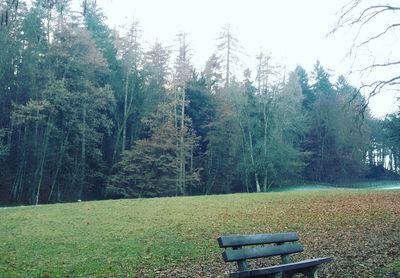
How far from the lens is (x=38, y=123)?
103 feet

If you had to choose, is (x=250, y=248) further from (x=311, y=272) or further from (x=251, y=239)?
(x=311, y=272)

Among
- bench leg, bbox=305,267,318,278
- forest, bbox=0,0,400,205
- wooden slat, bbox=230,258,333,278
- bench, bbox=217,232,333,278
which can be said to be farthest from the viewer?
forest, bbox=0,0,400,205

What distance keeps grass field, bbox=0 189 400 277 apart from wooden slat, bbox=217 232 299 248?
5.96 feet

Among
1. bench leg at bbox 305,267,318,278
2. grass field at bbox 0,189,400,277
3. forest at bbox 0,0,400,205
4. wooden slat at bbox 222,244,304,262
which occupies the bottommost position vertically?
grass field at bbox 0,189,400,277

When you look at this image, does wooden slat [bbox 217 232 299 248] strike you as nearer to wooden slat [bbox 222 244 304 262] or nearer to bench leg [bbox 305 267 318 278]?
wooden slat [bbox 222 244 304 262]

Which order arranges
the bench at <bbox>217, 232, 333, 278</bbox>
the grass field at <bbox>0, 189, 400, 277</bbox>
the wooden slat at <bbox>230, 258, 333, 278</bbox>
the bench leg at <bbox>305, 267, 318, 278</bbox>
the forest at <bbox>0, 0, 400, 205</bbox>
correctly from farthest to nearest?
1. the forest at <bbox>0, 0, 400, 205</bbox>
2. the grass field at <bbox>0, 189, 400, 277</bbox>
3. the bench leg at <bbox>305, 267, 318, 278</bbox>
4. the bench at <bbox>217, 232, 333, 278</bbox>
5. the wooden slat at <bbox>230, 258, 333, 278</bbox>

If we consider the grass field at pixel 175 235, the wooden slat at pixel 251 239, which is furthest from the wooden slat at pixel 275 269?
the grass field at pixel 175 235

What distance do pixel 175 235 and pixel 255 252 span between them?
7.55 meters

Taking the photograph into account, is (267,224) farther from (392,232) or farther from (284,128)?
(284,128)

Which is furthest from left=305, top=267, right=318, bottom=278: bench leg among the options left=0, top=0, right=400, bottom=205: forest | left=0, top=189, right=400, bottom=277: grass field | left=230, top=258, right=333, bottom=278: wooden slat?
left=0, top=0, right=400, bottom=205: forest

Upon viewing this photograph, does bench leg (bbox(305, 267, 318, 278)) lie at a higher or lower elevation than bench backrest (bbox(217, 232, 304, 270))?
lower

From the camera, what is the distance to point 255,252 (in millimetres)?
5379

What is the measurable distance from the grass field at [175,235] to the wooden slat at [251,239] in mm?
1816

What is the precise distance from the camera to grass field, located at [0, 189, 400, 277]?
841 centimetres
